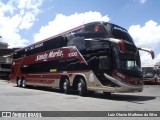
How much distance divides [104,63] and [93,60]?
98cm

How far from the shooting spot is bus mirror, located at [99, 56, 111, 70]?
16.0 metres

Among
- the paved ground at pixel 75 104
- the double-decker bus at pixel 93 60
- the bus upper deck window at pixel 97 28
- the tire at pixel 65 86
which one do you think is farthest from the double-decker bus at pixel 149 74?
the bus upper deck window at pixel 97 28

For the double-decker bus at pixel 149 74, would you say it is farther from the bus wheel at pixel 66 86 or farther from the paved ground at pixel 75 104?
the paved ground at pixel 75 104

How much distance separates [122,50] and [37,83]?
11.1 m

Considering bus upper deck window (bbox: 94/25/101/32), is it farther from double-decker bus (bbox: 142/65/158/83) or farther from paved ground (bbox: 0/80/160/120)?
double-decker bus (bbox: 142/65/158/83)

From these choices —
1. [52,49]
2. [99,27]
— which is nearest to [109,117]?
[99,27]

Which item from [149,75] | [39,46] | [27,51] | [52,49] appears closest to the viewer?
[52,49]

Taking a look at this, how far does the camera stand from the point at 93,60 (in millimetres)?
17094

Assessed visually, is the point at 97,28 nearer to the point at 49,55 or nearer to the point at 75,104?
the point at 75,104

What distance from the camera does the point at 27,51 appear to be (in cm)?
2747

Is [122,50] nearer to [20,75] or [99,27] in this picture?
[99,27]

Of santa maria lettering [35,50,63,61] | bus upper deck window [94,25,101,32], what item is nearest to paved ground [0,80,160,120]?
bus upper deck window [94,25,101,32]

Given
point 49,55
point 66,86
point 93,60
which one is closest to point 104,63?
point 93,60

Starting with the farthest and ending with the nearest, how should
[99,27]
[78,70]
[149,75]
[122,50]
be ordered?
[149,75] < [78,70] < [99,27] < [122,50]
